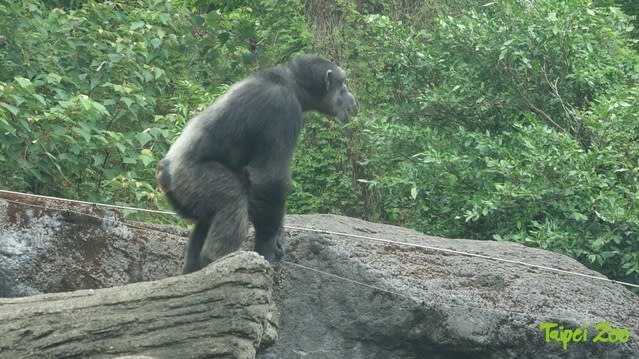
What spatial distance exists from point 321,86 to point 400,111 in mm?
3215

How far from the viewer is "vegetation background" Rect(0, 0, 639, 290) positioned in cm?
772

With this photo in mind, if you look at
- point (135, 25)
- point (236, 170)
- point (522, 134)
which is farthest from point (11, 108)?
point (522, 134)

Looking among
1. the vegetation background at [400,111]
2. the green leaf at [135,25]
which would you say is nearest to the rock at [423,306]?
the vegetation background at [400,111]

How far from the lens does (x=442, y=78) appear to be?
9.52 m

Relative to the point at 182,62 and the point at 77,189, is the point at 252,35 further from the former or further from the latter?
the point at 77,189

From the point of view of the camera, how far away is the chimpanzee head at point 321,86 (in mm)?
6254

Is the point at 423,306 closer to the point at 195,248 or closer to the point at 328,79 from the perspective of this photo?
the point at 195,248

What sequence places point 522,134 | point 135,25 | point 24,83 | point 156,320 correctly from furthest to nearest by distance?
1. point 135,25
2. point 522,134
3. point 24,83
4. point 156,320

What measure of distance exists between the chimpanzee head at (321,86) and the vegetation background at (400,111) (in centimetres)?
181

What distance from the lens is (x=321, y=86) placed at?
6309 mm

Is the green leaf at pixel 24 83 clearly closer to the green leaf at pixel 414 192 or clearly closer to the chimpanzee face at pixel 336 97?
the chimpanzee face at pixel 336 97

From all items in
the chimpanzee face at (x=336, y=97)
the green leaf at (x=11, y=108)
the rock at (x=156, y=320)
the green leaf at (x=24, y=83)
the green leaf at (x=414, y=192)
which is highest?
the chimpanzee face at (x=336, y=97)

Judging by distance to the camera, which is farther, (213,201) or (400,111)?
(400,111)

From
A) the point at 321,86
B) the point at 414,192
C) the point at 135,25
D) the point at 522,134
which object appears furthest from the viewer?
the point at 135,25
